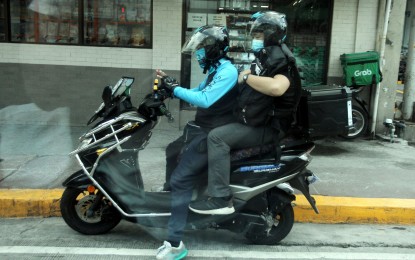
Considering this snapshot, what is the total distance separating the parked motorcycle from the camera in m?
3.89

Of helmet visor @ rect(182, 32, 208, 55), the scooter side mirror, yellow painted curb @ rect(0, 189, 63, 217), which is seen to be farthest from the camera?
yellow painted curb @ rect(0, 189, 63, 217)

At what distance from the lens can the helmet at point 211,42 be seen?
3.74 meters

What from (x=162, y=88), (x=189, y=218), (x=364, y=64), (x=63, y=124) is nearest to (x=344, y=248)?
(x=189, y=218)

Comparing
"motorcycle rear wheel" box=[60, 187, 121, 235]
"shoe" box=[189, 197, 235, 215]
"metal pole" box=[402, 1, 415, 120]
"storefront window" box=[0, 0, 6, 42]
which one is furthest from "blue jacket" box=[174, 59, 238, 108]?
"storefront window" box=[0, 0, 6, 42]

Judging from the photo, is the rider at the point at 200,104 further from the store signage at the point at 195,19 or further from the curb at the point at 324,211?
the store signage at the point at 195,19

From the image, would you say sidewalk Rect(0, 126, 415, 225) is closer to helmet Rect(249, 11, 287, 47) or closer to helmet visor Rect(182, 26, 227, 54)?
helmet visor Rect(182, 26, 227, 54)

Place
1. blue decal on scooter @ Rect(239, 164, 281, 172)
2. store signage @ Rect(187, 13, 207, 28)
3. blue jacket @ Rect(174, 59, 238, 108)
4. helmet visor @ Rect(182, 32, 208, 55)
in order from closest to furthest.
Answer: blue jacket @ Rect(174, 59, 238, 108) < helmet visor @ Rect(182, 32, 208, 55) < blue decal on scooter @ Rect(239, 164, 281, 172) < store signage @ Rect(187, 13, 207, 28)

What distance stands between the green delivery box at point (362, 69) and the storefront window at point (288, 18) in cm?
70

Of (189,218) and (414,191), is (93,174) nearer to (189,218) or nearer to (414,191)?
(189,218)

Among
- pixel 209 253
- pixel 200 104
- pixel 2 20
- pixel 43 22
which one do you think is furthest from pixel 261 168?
pixel 2 20

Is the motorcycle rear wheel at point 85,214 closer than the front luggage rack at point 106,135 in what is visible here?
No

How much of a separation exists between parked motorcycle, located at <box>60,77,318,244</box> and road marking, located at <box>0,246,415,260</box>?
19 centimetres

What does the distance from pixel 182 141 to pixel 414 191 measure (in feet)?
10.2

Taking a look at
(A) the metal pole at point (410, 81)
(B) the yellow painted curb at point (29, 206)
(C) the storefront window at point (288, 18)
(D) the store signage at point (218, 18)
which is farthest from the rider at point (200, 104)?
(A) the metal pole at point (410, 81)
